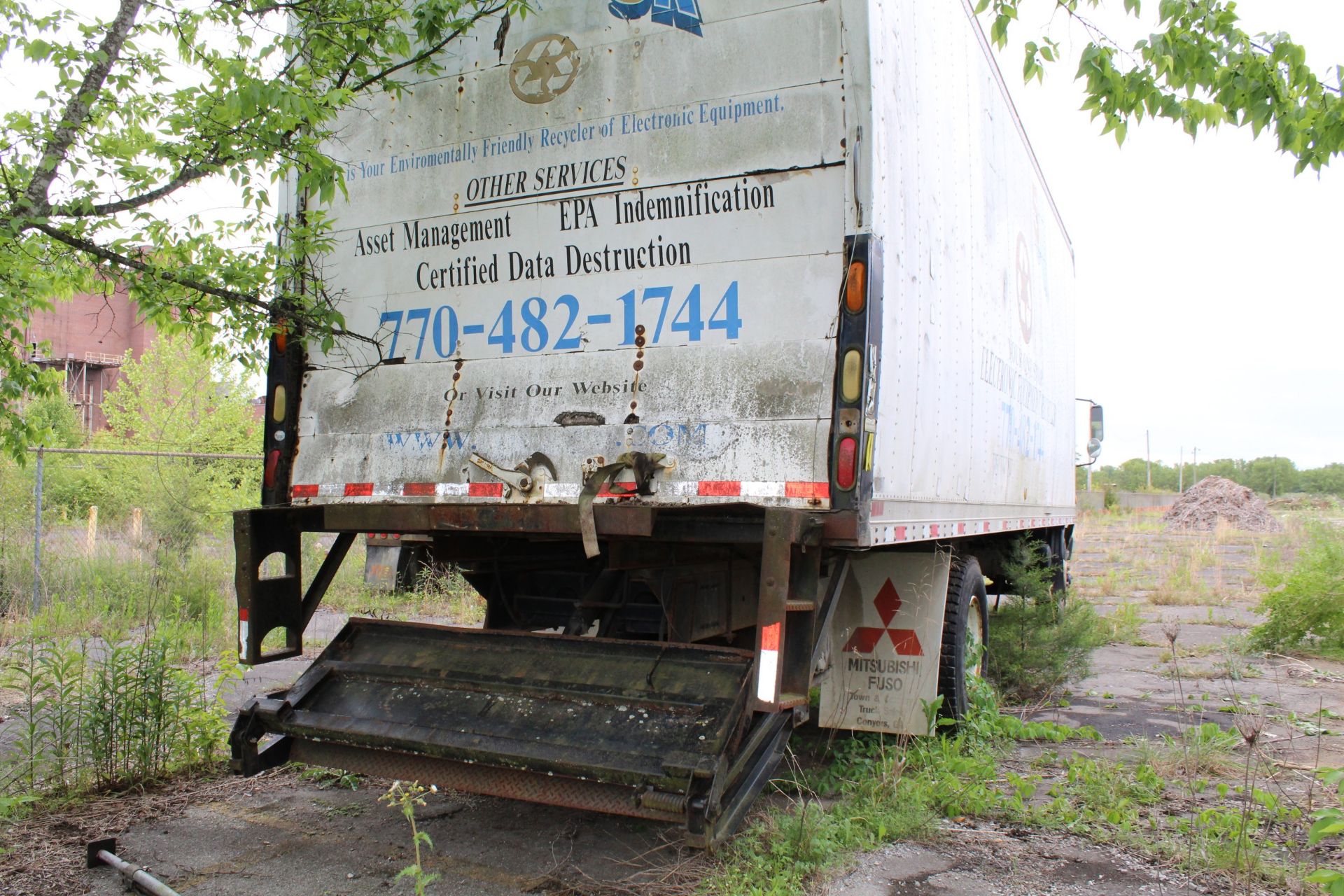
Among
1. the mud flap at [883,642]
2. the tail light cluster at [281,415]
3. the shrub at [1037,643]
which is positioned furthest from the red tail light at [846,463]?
the shrub at [1037,643]

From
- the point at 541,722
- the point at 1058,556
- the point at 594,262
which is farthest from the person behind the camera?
the point at 1058,556

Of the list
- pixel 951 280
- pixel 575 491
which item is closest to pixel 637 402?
pixel 575 491

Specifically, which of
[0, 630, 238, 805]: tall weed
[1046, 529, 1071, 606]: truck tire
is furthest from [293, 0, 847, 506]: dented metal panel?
[1046, 529, 1071, 606]: truck tire

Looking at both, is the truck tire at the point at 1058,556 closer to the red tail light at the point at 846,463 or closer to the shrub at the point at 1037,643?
Result: the shrub at the point at 1037,643

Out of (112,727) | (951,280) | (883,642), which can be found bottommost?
(112,727)

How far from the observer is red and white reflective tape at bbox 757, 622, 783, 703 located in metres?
3.55

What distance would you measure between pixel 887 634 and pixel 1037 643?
2510 millimetres

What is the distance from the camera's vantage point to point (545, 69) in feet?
15.0

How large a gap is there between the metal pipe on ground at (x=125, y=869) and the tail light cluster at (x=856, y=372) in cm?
287

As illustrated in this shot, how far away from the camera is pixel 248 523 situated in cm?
461

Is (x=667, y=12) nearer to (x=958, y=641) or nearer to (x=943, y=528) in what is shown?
(x=943, y=528)

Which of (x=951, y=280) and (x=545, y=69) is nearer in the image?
(x=545, y=69)

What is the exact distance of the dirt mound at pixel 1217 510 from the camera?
37.4 m

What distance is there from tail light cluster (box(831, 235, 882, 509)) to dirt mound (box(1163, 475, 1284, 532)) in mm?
36993
